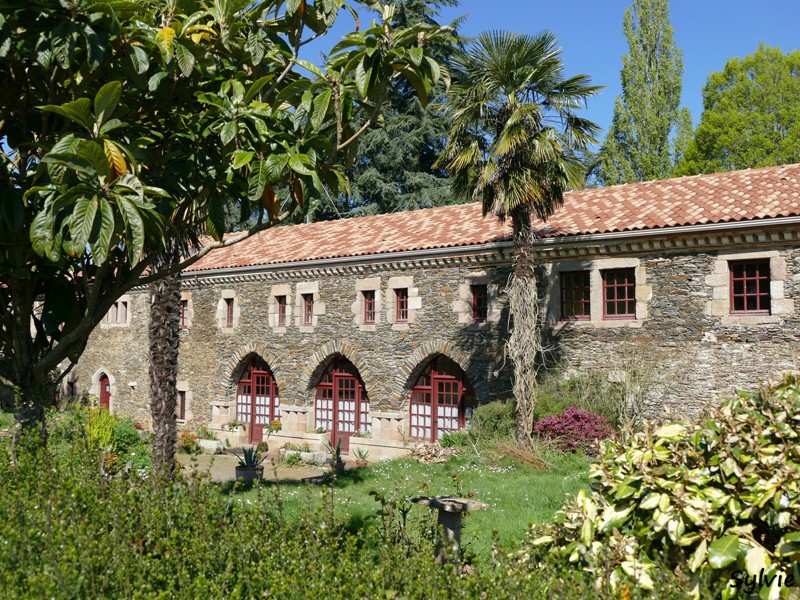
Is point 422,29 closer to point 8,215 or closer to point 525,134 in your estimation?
point 8,215

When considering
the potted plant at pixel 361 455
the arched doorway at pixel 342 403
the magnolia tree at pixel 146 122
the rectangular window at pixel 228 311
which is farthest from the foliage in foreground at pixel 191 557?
the rectangular window at pixel 228 311

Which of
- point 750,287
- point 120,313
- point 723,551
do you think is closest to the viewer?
point 723,551

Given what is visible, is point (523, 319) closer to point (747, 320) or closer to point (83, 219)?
point (747, 320)

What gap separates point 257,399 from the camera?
22578 millimetres

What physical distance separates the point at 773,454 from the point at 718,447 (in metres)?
0.32

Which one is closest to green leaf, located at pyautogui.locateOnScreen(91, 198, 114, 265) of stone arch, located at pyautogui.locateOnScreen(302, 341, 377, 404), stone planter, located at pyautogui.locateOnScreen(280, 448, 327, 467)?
stone planter, located at pyautogui.locateOnScreen(280, 448, 327, 467)

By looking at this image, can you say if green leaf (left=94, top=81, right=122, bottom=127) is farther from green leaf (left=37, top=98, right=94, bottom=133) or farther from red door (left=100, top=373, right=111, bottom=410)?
red door (left=100, top=373, right=111, bottom=410)

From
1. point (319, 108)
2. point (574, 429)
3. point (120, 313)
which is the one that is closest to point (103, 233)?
point (319, 108)

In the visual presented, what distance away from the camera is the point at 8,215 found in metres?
5.13

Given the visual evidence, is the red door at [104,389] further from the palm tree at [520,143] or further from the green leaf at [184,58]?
the green leaf at [184,58]

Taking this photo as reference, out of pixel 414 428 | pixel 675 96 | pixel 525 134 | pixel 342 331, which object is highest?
pixel 675 96

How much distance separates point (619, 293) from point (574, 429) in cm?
317

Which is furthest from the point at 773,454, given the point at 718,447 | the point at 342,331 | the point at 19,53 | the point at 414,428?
the point at 342,331

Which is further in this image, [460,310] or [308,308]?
[308,308]
